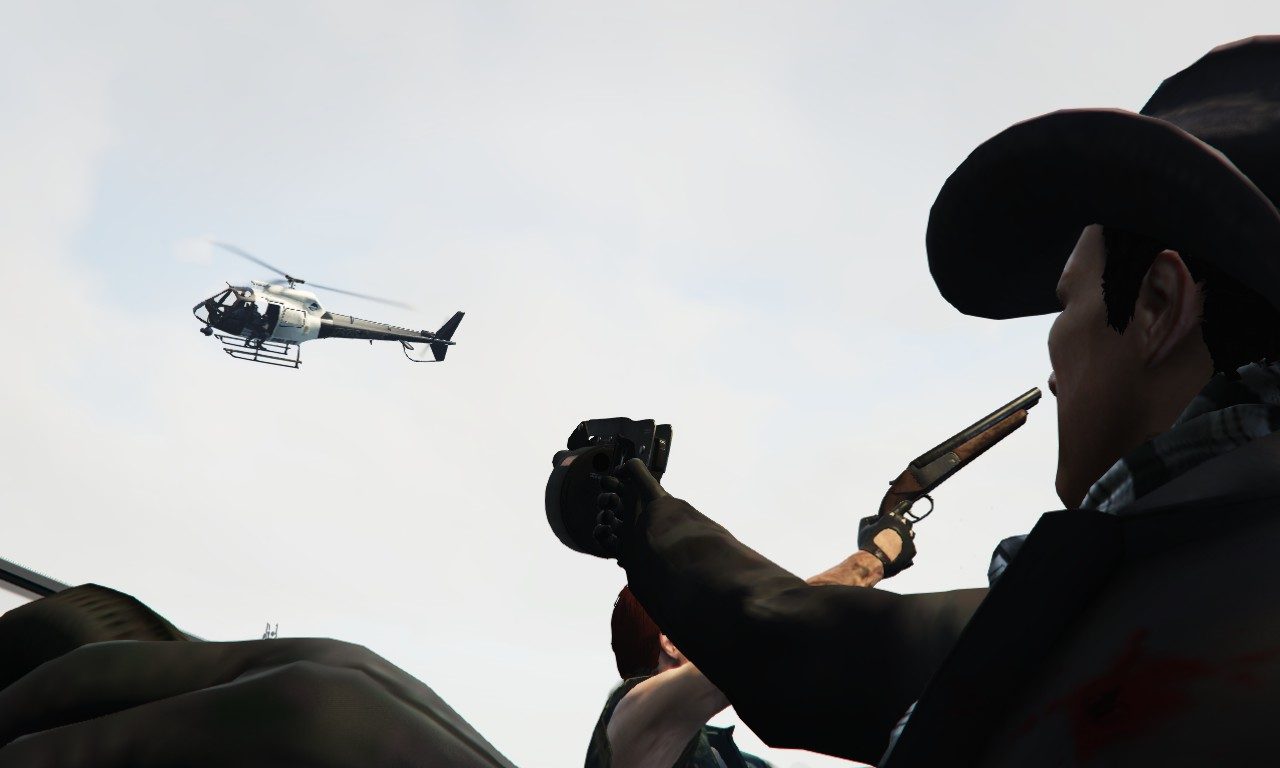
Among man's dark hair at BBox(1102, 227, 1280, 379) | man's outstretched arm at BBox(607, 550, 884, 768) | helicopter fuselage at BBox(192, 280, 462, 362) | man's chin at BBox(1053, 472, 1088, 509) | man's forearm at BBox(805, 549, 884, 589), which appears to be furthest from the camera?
helicopter fuselage at BBox(192, 280, 462, 362)

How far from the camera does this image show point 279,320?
41.0 metres

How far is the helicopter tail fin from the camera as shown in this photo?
48094mm

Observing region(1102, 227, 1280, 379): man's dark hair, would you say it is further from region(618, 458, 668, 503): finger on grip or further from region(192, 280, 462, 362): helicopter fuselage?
region(192, 280, 462, 362): helicopter fuselage

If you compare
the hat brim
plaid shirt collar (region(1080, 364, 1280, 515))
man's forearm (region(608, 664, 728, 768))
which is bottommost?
man's forearm (region(608, 664, 728, 768))

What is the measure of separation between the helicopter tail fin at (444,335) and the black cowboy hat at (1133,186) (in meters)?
46.3

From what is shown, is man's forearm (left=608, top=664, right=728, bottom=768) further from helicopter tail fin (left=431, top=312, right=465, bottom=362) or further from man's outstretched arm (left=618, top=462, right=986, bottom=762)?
helicopter tail fin (left=431, top=312, right=465, bottom=362)

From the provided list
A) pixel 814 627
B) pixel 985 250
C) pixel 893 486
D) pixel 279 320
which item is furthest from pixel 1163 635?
pixel 279 320

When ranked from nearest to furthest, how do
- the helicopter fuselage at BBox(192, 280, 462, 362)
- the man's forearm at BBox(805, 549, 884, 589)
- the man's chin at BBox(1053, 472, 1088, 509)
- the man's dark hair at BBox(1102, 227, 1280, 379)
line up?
the man's dark hair at BBox(1102, 227, 1280, 379), the man's chin at BBox(1053, 472, 1088, 509), the man's forearm at BBox(805, 549, 884, 589), the helicopter fuselage at BBox(192, 280, 462, 362)

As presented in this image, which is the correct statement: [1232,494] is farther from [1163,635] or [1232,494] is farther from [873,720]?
[873,720]

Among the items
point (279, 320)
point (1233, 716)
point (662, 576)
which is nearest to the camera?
point (1233, 716)

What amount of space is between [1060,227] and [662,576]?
3.15 ft

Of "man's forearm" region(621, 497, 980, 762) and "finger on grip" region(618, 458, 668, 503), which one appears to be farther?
"finger on grip" region(618, 458, 668, 503)

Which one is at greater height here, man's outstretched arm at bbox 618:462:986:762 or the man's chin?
the man's chin

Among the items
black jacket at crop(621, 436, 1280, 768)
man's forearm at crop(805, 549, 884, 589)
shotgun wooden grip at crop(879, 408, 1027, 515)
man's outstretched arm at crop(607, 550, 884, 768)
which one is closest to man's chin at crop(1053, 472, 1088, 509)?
black jacket at crop(621, 436, 1280, 768)
